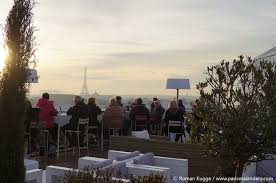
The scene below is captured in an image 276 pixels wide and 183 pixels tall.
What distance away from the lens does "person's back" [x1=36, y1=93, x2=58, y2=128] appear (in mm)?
8891

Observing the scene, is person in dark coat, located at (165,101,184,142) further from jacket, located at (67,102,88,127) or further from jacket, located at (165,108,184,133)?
jacket, located at (67,102,88,127)

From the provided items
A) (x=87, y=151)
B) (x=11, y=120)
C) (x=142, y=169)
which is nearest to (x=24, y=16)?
(x=11, y=120)

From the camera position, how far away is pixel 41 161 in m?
8.47

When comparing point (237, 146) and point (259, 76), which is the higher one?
point (259, 76)

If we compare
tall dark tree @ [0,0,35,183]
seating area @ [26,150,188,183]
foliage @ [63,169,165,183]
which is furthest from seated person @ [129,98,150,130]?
tall dark tree @ [0,0,35,183]

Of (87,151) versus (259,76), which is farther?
(87,151)

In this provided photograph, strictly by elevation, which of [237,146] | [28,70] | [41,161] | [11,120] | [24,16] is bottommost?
[41,161]

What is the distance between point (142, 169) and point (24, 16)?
202 centimetres

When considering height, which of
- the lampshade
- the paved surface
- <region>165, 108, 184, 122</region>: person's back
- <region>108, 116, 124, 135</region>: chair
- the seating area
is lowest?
the paved surface

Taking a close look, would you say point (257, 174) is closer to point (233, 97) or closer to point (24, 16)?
point (233, 97)

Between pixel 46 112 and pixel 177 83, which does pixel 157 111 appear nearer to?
pixel 177 83

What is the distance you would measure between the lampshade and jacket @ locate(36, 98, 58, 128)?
6296 mm

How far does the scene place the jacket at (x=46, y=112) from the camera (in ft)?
29.1

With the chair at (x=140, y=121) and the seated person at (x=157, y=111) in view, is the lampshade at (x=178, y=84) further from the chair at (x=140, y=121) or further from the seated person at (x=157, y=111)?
the chair at (x=140, y=121)
